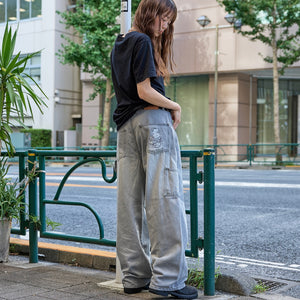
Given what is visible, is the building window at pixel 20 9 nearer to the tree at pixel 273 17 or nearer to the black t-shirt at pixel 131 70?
the tree at pixel 273 17

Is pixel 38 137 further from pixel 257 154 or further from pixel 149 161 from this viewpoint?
pixel 149 161

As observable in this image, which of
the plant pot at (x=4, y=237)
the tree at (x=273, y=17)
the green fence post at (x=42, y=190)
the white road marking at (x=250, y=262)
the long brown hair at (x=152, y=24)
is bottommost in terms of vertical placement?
the white road marking at (x=250, y=262)

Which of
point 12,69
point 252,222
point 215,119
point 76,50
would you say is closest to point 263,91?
point 215,119

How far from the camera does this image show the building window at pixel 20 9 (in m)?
34.5

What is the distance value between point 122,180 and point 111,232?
3.74 m

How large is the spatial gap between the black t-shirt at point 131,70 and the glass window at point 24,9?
1296 inches

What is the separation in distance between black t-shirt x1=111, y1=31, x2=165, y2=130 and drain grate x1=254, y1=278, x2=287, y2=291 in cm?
167

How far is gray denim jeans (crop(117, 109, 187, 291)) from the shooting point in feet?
11.7

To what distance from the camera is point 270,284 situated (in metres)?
4.36

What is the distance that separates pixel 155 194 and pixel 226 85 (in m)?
25.1

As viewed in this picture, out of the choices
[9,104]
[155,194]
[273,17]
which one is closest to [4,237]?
[9,104]

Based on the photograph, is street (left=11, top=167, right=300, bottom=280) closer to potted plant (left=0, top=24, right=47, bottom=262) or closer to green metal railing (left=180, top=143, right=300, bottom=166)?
potted plant (left=0, top=24, right=47, bottom=262)

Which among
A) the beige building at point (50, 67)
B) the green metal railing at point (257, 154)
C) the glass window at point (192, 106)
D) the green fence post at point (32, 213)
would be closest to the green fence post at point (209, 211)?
the green fence post at point (32, 213)

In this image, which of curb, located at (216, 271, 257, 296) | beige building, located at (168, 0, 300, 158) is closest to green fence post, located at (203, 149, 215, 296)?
curb, located at (216, 271, 257, 296)
